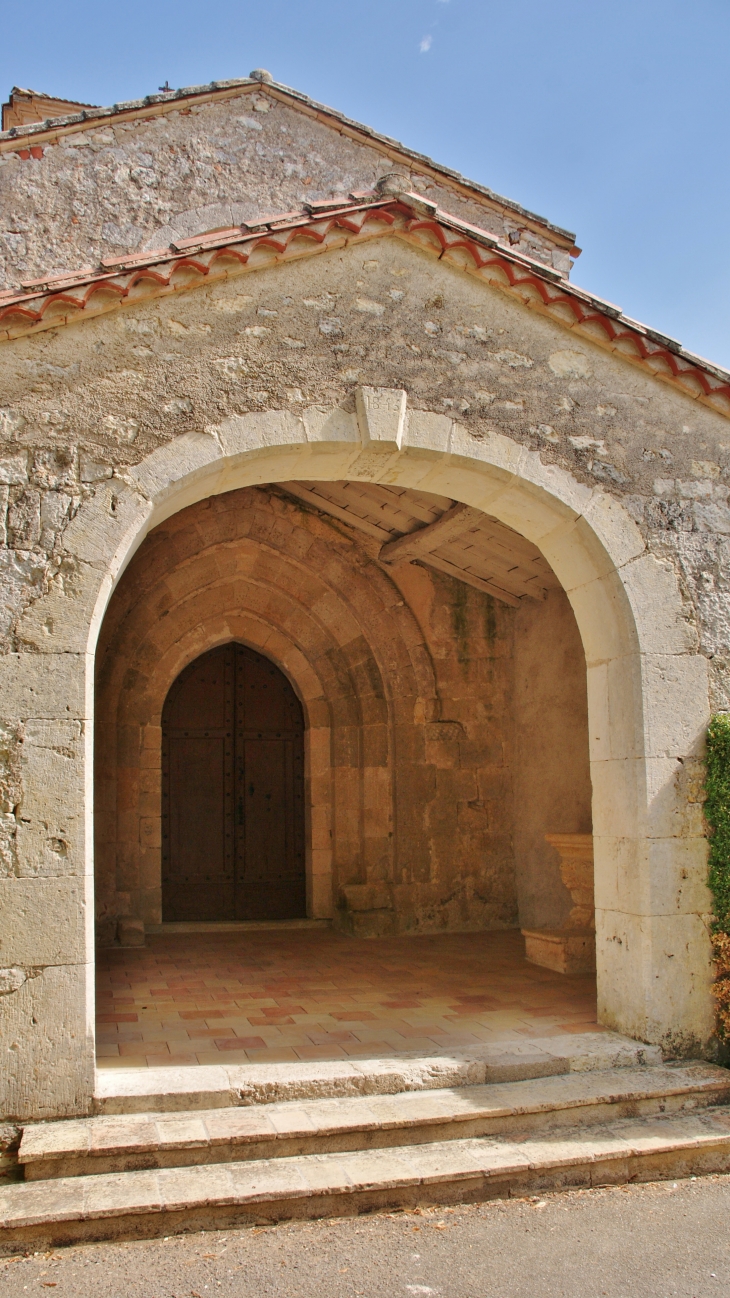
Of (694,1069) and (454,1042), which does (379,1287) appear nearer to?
(454,1042)

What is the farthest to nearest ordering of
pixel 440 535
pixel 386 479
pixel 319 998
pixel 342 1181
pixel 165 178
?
pixel 165 178 → pixel 440 535 → pixel 319 998 → pixel 386 479 → pixel 342 1181

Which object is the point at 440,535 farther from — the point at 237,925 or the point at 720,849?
the point at 237,925

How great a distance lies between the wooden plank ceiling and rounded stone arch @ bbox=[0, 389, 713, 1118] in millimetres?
1445

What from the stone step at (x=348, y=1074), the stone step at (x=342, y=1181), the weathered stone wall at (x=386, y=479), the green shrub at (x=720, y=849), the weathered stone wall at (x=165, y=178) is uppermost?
the weathered stone wall at (x=165, y=178)

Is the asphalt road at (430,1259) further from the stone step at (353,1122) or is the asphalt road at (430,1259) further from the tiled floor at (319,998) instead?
the tiled floor at (319,998)

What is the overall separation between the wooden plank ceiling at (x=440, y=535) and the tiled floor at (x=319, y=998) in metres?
2.90

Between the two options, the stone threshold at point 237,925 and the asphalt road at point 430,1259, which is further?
the stone threshold at point 237,925

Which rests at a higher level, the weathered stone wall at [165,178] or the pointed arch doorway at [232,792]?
the weathered stone wall at [165,178]

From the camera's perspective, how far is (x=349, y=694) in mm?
8000

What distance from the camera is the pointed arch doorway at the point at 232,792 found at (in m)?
8.08

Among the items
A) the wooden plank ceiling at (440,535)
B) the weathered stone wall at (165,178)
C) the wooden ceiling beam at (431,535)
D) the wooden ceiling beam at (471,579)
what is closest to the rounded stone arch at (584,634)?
the wooden ceiling beam at (431,535)

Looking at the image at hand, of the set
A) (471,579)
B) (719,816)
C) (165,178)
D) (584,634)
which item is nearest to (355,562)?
(471,579)

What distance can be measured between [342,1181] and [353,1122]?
0.99 ft

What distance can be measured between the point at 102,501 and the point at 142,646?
140 inches
